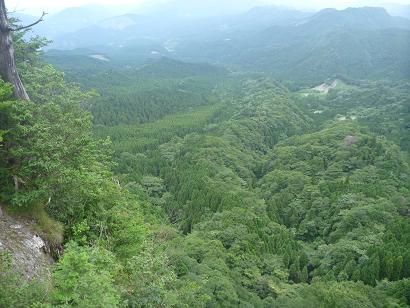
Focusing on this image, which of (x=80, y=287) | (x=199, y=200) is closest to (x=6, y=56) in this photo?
(x=80, y=287)

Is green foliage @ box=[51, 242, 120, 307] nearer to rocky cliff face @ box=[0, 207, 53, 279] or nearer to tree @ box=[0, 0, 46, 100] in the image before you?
rocky cliff face @ box=[0, 207, 53, 279]

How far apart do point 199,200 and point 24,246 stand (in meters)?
55.1

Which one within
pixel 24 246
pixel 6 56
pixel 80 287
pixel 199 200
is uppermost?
pixel 6 56

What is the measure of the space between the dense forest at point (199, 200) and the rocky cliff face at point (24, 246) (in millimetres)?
564

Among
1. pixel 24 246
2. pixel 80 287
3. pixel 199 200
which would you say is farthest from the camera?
pixel 199 200

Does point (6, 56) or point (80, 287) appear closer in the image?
point (80, 287)

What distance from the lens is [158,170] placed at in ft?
316

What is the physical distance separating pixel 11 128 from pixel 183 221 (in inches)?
1897

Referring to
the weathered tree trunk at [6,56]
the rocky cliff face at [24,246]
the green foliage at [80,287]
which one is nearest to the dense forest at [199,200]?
the green foliage at [80,287]

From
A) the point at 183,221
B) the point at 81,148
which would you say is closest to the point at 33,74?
the point at 81,148

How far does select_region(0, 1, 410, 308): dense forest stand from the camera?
63.7 ft

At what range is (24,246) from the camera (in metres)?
18.0

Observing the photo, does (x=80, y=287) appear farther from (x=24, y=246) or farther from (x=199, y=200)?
(x=199, y=200)

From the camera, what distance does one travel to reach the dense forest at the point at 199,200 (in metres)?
19.4
